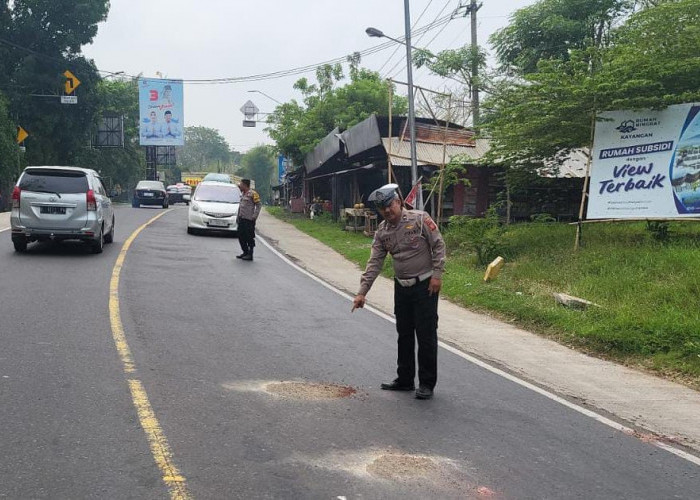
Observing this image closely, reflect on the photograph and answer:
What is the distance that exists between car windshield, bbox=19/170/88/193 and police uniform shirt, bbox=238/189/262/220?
3221mm

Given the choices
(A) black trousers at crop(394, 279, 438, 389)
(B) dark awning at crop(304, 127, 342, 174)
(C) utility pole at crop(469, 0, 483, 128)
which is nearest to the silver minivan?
(A) black trousers at crop(394, 279, 438, 389)

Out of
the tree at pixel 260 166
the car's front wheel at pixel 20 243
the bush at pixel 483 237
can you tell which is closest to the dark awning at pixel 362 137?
the bush at pixel 483 237

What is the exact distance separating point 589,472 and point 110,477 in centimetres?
300

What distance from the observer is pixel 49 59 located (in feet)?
140

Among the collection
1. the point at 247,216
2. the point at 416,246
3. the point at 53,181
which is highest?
the point at 53,181

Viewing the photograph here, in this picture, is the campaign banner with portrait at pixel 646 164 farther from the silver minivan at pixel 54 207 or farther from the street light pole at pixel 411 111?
the silver minivan at pixel 54 207

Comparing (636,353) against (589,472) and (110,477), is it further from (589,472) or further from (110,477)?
(110,477)

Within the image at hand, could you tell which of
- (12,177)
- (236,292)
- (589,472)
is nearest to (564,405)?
(589,472)

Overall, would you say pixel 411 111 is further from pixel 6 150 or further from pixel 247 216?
pixel 6 150

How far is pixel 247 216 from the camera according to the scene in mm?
14938

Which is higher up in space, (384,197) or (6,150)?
(6,150)

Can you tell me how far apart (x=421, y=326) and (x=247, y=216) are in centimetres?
938

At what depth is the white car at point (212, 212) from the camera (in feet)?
66.4

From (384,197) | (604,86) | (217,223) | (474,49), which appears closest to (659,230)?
(604,86)
